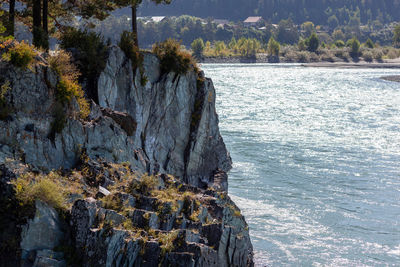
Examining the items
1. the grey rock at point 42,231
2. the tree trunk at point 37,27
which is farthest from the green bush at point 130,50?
the grey rock at point 42,231

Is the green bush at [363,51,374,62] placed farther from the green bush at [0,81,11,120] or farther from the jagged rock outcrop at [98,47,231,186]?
the green bush at [0,81,11,120]

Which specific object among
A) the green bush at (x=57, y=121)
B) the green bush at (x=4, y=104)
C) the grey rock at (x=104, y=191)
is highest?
the green bush at (x=4, y=104)

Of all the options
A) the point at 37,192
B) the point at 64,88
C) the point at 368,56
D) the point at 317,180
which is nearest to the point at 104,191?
the point at 37,192

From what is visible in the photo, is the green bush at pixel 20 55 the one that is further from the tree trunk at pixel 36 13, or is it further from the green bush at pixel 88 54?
the tree trunk at pixel 36 13

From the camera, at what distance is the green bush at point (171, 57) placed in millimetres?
27594

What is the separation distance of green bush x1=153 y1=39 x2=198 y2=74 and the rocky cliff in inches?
200

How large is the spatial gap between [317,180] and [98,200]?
2212 centimetres

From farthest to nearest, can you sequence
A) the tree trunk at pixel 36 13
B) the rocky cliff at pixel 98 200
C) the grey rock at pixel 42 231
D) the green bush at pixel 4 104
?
the tree trunk at pixel 36 13 → the green bush at pixel 4 104 → the rocky cliff at pixel 98 200 → the grey rock at pixel 42 231

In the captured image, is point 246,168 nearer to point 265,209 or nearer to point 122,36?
point 265,209

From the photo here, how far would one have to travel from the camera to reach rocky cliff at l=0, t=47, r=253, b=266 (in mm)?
11445

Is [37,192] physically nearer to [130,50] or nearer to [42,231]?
[42,231]

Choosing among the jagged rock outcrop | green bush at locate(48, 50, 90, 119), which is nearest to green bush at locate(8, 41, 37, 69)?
green bush at locate(48, 50, 90, 119)

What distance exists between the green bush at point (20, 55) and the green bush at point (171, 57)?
13.0m

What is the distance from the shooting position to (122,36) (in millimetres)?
24938
